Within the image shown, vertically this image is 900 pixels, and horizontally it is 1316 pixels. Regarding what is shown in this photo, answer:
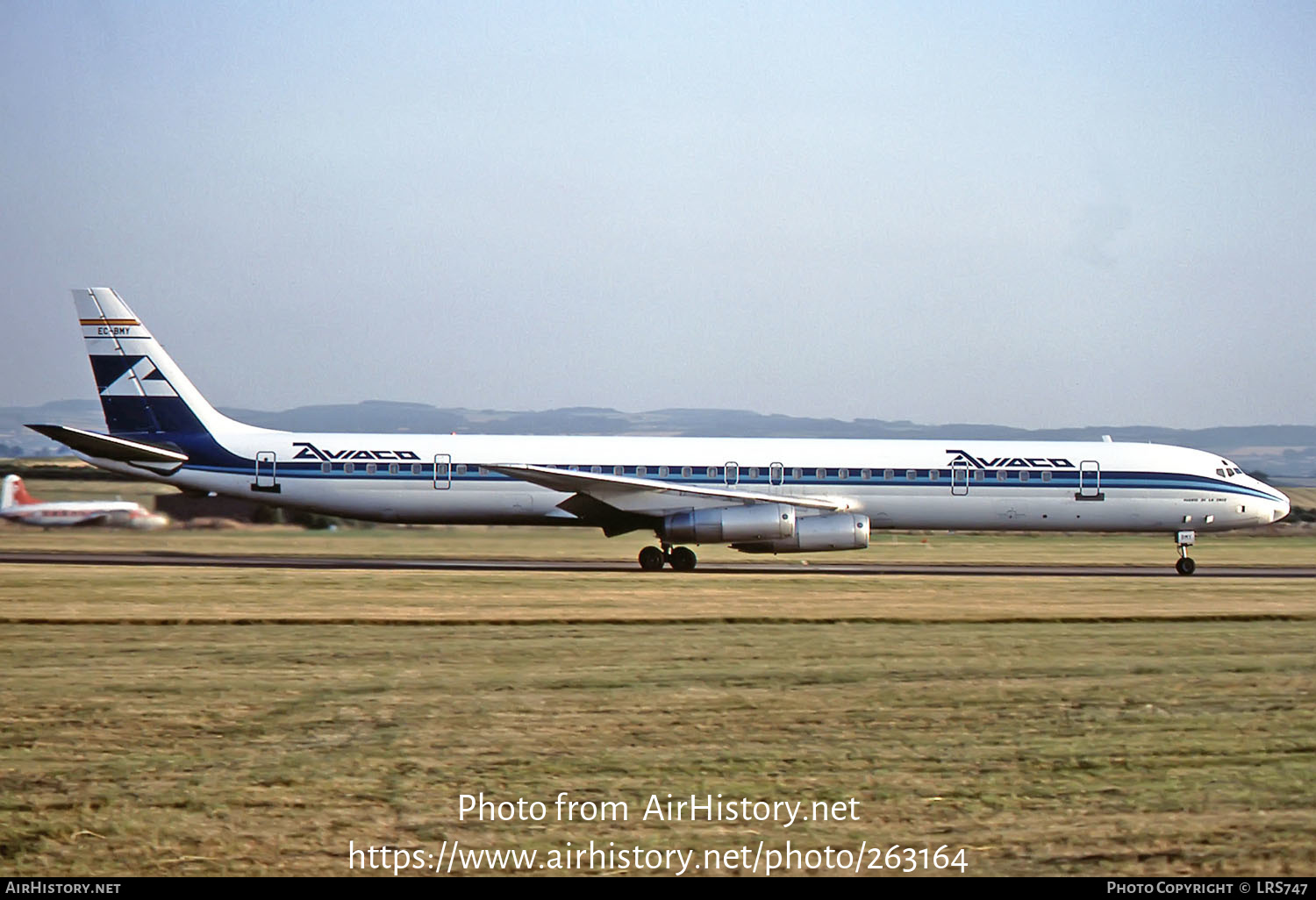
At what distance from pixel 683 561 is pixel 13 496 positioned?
21.4 metres

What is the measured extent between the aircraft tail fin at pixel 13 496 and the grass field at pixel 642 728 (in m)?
20.4

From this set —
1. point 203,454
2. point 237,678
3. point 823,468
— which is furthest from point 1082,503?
point 237,678

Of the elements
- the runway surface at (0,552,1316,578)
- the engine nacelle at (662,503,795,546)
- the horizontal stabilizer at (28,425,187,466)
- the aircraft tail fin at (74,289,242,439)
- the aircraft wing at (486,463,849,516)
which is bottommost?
the runway surface at (0,552,1316,578)

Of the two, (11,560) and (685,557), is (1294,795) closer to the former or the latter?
(685,557)

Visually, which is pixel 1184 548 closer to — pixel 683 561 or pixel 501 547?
pixel 683 561

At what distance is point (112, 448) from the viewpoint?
2983 cm

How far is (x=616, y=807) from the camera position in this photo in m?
8.01

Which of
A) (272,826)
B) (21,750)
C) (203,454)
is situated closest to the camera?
(272,826)

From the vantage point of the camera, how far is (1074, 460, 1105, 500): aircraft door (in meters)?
31.2

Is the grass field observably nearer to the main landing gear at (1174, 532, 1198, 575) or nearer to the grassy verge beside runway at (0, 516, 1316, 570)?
the main landing gear at (1174, 532, 1198, 575)

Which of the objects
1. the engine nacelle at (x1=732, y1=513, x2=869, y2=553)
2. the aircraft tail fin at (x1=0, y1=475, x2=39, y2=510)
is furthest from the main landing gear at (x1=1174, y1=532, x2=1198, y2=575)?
the aircraft tail fin at (x1=0, y1=475, x2=39, y2=510)

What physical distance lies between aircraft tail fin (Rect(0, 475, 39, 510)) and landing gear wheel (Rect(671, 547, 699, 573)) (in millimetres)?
20274

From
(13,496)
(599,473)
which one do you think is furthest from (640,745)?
(13,496)
